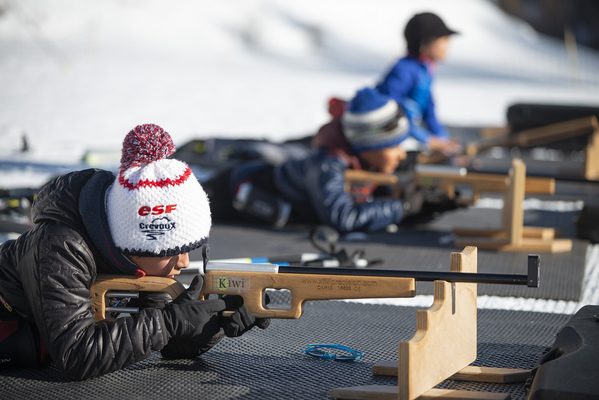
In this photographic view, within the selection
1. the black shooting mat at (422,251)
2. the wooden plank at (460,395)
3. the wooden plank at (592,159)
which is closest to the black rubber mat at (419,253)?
the black shooting mat at (422,251)

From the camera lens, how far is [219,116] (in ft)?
45.0

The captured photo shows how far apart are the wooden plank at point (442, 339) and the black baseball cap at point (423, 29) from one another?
6.48 metres

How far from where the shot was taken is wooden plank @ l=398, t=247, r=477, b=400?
3219mm

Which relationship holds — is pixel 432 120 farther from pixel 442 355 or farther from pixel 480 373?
pixel 442 355

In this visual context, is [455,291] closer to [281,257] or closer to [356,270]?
[356,270]

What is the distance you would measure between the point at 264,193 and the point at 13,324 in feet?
12.9

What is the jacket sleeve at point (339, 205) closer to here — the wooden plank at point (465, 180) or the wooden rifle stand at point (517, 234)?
the wooden plank at point (465, 180)

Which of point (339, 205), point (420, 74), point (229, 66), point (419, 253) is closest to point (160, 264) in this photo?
point (419, 253)

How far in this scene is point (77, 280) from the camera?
3488mm

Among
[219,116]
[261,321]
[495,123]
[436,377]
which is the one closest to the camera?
[436,377]

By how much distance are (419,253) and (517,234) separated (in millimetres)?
654

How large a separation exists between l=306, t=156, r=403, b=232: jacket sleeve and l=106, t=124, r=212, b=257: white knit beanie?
3573 millimetres

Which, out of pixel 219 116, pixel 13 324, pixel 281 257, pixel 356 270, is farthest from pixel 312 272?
pixel 219 116

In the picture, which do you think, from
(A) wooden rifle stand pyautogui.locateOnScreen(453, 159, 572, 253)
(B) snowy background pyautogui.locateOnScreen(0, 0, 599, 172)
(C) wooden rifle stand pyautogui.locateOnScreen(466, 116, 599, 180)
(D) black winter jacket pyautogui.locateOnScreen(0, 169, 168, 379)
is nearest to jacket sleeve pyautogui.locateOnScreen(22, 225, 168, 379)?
(D) black winter jacket pyautogui.locateOnScreen(0, 169, 168, 379)
